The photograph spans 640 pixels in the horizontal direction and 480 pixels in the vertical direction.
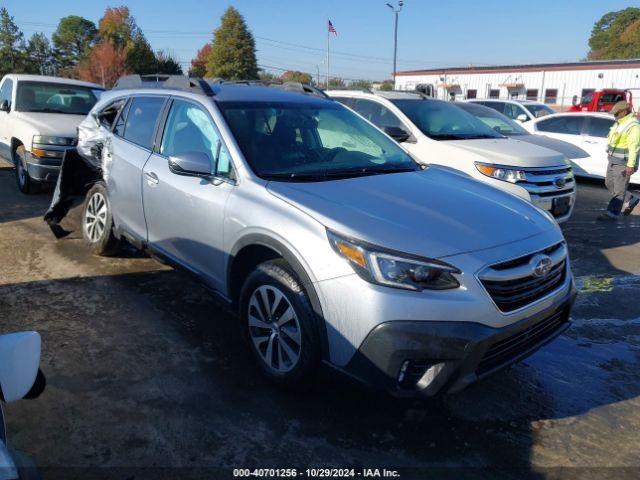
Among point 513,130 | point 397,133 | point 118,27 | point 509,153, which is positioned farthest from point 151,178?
point 118,27

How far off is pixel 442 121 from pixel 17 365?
6.61m

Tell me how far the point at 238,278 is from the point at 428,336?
1435mm

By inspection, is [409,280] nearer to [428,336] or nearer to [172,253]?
[428,336]

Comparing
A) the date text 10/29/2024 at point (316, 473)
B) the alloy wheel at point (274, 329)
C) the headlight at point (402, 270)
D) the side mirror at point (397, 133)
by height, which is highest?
the side mirror at point (397, 133)

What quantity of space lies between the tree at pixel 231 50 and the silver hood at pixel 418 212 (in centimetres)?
5466

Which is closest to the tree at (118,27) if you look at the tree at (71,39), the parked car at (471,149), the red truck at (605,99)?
the tree at (71,39)

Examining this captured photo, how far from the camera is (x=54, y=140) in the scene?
7332mm

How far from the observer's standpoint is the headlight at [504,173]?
20.2ft

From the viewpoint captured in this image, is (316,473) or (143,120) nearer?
(316,473)

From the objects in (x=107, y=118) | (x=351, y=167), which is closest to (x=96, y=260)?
(x=107, y=118)

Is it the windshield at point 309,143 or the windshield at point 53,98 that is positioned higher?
the windshield at point 53,98

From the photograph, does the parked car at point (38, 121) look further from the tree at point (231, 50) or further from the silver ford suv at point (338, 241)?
the tree at point (231, 50)

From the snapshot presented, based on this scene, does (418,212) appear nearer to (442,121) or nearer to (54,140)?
(442,121)

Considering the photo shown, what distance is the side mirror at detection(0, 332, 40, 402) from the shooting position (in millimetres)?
1571
